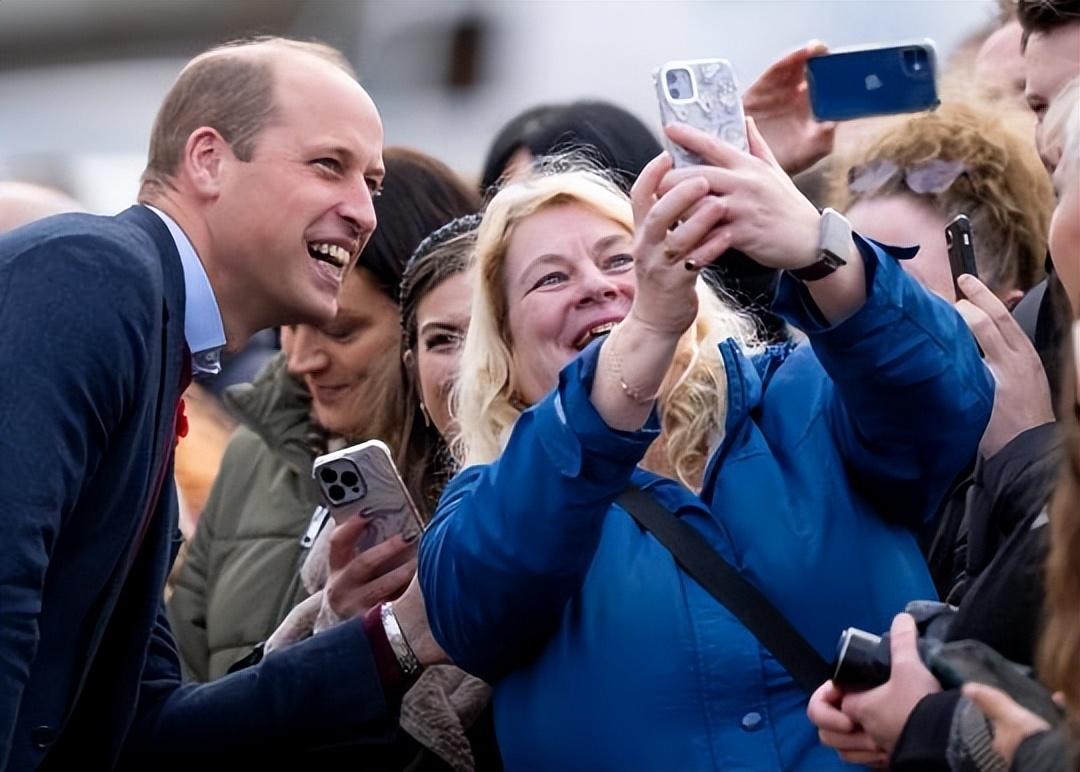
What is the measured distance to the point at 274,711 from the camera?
3531 mm

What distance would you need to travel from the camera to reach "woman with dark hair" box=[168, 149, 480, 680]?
160 inches

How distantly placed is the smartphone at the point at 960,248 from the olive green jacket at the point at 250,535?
1359mm

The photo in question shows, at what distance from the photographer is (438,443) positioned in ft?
13.2

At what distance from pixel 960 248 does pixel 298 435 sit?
1.46 m

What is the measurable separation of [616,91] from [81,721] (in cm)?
275

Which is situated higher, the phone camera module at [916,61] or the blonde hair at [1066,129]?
the blonde hair at [1066,129]

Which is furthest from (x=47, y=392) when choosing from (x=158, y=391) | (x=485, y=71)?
(x=485, y=71)

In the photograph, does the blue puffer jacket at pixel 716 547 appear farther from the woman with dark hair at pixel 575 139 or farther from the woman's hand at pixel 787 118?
the woman with dark hair at pixel 575 139

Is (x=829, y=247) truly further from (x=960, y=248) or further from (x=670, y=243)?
(x=960, y=248)

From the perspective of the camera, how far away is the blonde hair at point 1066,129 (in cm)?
253

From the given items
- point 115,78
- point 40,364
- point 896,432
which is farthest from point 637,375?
point 115,78

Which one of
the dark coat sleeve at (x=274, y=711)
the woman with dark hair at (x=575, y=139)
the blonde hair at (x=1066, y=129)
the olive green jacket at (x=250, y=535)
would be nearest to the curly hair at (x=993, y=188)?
the blonde hair at (x=1066, y=129)

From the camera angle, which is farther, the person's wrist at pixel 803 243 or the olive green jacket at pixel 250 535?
the olive green jacket at pixel 250 535

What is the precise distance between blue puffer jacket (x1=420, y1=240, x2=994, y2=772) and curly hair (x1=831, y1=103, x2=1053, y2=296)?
2.09 ft
